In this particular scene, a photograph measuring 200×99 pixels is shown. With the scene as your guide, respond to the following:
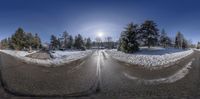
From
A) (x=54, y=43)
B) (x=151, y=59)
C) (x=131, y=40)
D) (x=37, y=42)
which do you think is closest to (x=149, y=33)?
(x=131, y=40)

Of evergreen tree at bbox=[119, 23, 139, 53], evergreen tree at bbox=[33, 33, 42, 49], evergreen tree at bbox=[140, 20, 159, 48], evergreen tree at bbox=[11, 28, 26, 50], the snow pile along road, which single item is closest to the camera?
evergreen tree at bbox=[11, 28, 26, 50]

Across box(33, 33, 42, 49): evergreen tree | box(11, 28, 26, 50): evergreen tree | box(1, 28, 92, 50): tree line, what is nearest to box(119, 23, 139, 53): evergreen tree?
box(1, 28, 92, 50): tree line

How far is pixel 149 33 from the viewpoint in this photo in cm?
758

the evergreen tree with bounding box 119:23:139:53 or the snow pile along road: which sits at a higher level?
the evergreen tree with bounding box 119:23:139:53

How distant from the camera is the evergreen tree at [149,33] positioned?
24.1 feet

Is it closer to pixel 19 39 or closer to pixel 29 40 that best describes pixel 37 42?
pixel 29 40

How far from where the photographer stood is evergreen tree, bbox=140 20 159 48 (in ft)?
24.1

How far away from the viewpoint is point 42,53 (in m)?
7.74

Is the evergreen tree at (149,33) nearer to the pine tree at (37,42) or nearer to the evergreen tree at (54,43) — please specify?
the evergreen tree at (54,43)

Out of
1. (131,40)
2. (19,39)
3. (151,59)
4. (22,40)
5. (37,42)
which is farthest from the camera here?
(151,59)

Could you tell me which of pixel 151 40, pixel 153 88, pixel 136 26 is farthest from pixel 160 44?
pixel 153 88

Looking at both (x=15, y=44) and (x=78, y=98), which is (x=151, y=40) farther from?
(x=15, y=44)

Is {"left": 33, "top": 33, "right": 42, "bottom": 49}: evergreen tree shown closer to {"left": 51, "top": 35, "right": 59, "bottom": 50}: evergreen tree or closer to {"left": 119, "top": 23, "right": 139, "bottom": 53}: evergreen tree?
{"left": 51, "top": 35, "right": 59, "bottom": 50}: evergreen tree

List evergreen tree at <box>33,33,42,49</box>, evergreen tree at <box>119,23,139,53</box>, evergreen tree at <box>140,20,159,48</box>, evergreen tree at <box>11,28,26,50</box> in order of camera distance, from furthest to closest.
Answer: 1. evergreen tree at <box>119,23,139,53</box>
2. evergreen tree at <box>140,20,159,48</box>
3. evergreen tree at <box>33,33,42,49</box>
4. evergreen tree at <box>11,28,26,50</box>
